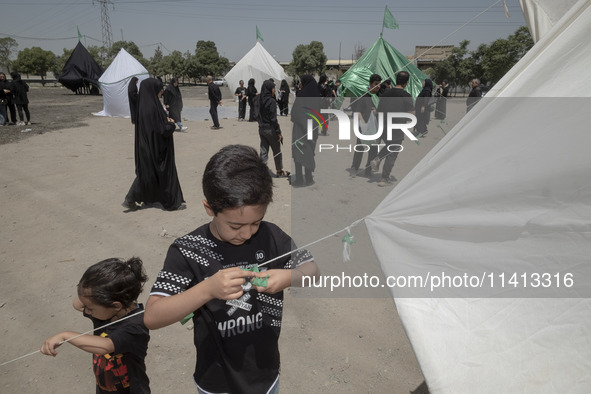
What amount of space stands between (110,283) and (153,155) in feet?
12.0

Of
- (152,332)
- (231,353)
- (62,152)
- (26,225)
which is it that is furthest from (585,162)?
(62,152)

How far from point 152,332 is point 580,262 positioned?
277 cm

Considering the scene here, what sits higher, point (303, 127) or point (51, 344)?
point (303, 127)

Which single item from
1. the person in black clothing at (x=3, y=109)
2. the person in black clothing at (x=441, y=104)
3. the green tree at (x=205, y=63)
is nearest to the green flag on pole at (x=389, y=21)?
the person in black clothing at (x=441, y=104)

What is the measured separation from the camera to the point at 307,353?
8.36 feet

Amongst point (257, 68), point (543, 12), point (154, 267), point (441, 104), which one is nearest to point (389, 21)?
point (441, 104)

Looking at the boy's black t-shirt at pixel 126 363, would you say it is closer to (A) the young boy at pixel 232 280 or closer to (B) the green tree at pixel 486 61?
(A) the young boy at pixel 232 280

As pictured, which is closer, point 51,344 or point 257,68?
point 51,344

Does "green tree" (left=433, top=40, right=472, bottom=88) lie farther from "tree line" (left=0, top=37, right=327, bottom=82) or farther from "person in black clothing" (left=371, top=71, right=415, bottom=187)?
"person in black clothing" (left=371, top=71, right=415, bottom=187)

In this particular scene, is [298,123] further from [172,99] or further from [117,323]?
[172,99]

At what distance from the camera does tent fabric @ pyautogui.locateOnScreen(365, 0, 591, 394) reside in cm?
116

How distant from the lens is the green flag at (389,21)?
957 centimetres

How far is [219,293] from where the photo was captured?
38.1 inches

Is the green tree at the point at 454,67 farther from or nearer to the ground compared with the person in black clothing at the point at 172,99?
farther from the ground
